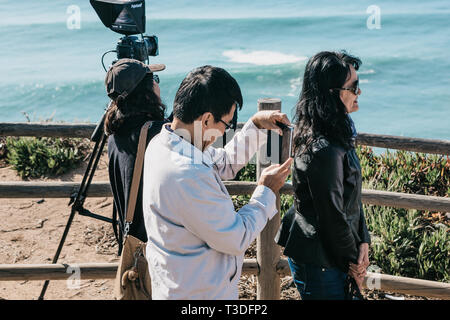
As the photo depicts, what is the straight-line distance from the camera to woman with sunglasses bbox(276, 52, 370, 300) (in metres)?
2.24

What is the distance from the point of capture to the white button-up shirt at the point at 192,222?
185 centimetres

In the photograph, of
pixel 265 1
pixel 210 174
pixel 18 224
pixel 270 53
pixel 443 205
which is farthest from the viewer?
pixel 265 1

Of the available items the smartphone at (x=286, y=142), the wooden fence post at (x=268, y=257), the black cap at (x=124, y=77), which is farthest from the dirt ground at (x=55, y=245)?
the black cap at (x=124, y=77)

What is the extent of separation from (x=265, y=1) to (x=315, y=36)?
9655 mm

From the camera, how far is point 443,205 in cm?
324

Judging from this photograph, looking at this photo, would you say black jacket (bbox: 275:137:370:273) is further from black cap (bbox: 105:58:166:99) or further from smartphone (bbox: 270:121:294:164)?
black cap (bbox: 105:58:166:99)

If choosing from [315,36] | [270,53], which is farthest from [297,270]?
[315,36]

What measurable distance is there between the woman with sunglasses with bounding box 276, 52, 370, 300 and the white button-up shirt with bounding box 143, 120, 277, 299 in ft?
1.05

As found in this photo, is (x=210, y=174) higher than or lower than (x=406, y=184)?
higher

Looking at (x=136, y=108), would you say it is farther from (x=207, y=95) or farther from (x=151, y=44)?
(x=151, y=44)

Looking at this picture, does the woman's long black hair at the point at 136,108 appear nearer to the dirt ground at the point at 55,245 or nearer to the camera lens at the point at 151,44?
the camera lens at the point at 151,44

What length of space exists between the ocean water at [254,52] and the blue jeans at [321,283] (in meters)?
13.7

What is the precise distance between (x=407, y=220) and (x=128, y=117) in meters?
3.50

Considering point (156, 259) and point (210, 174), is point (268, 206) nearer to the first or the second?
point (210, 174)
